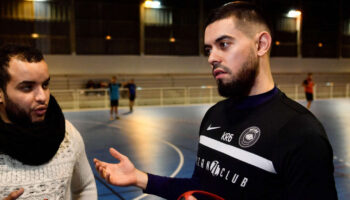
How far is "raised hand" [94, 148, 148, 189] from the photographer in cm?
200

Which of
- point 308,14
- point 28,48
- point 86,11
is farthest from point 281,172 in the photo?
point 308,14

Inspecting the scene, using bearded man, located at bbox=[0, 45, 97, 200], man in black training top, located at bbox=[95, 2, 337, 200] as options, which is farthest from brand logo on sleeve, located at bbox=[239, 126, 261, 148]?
bearded man, located at bbox=[0, 45, 97, 200]

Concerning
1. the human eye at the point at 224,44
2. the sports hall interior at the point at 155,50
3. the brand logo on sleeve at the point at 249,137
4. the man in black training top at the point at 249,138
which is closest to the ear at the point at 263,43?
the man in black training top at the point at 249,138

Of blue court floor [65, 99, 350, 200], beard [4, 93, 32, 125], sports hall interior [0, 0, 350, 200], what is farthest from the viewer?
sports hall interior [0, 0, 350, 200]

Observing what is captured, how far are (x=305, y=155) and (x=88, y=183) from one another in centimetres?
154

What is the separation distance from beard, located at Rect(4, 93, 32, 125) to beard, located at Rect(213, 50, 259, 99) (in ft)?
3.82

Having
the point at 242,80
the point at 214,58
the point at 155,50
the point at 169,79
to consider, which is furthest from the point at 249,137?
the point at 155,50

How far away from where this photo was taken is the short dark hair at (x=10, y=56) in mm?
1849

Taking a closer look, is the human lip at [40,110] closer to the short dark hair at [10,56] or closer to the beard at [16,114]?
the beard at [16,114]

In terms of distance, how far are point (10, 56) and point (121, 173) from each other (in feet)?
3.14

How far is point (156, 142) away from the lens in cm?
970

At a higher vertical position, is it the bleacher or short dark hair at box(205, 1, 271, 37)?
short dark hair at box(205, 1, 271, 37)

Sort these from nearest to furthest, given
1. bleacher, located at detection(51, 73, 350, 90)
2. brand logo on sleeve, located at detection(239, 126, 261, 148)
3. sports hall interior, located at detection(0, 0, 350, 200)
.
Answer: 1. brand logo on sleeve, located at detection(239, 126, 261, 148)
2. sports hall interior, located at detection(0, 0, 350, 200)
3. bleacher, located at detection(51, 73, 350, 90)

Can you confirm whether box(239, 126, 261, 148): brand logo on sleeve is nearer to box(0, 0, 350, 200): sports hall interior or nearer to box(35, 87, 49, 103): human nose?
box(35, 87, 49, 103): human nose
